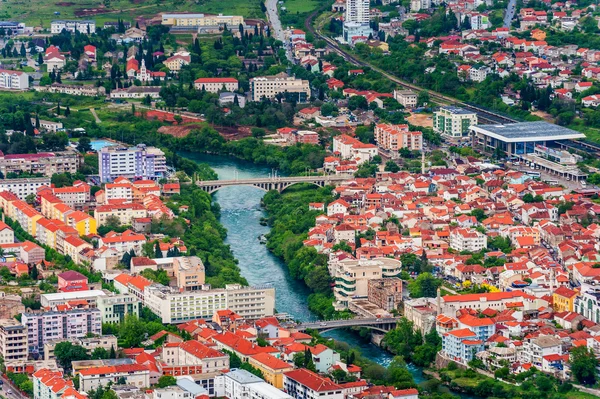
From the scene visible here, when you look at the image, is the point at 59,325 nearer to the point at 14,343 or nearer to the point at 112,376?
the point at 14,343

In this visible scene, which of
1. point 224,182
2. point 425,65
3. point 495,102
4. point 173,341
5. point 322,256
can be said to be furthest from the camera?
point 425,65

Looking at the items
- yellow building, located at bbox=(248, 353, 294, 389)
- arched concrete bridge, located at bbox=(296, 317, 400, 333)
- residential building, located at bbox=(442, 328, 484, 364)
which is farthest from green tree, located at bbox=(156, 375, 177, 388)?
residential building, located at bbox=(442, 328, 484, 364)

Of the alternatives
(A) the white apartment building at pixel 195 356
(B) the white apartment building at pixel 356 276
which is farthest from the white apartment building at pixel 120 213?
(A) the white apartment building at pixel 195 356

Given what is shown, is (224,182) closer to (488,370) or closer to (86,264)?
(86,264)

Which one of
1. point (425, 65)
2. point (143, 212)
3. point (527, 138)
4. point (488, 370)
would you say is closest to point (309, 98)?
point (425, 65)

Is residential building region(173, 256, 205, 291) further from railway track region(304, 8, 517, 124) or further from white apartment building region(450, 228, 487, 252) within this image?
railway track region(304, 8, 517, 124)

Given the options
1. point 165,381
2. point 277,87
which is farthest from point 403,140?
point 165,381
